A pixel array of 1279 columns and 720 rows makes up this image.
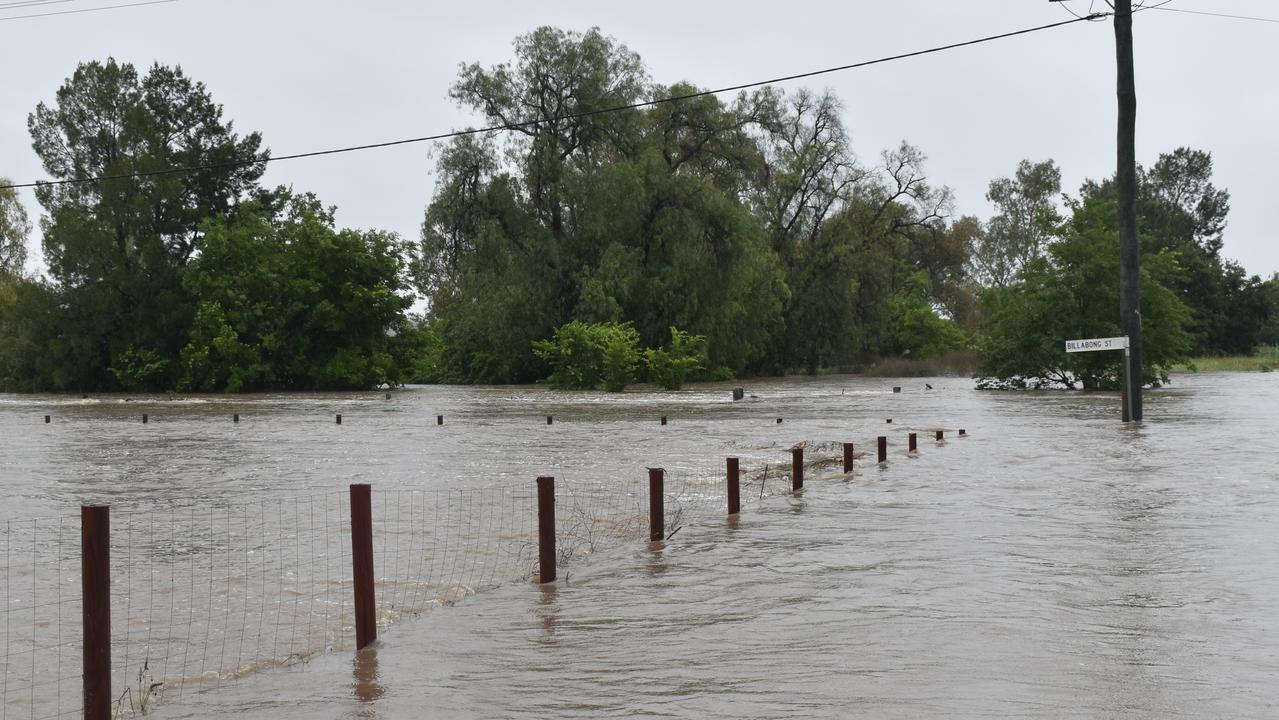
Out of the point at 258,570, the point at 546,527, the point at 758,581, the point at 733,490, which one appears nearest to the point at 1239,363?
the point at 733,490

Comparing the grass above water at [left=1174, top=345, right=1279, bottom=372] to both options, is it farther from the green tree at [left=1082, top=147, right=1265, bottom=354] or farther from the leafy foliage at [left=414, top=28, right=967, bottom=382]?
the leafy foliage at [left=414, top=28, right=967, bottom=382]

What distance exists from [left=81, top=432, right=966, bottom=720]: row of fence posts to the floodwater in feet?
0.99

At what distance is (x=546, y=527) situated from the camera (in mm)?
9688

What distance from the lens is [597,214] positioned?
56.5m

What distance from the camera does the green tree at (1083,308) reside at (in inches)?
1705

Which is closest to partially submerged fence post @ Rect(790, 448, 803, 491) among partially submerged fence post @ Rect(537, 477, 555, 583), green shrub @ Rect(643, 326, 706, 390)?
partially submerged fence post @ Rect(537, 477, 555, 583)

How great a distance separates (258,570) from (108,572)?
5004 mm

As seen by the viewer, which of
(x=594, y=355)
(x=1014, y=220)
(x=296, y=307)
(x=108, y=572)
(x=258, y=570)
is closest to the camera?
(x=108, y=572)

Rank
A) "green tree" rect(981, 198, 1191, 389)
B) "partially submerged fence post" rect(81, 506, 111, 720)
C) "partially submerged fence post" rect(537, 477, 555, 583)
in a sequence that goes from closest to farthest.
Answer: "partially submerged fence post" rect(81, 506, 111, 720)
"partially submerged fence post" rect(537, 477, 555, 583)
"green tree" rect(981, 198, 1191, 389)

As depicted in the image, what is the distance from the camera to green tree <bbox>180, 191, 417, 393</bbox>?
58.6 m


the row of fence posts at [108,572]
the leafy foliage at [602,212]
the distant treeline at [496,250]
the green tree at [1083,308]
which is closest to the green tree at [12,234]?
the distant treeline at [496,250]

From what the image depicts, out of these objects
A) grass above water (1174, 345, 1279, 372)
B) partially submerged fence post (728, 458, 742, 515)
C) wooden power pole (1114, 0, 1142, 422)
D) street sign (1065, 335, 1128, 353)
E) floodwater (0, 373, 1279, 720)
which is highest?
wooden power pole (1114, 0, 1142, 422)

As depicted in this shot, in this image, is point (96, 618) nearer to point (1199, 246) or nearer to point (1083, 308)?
point (1083, 308)


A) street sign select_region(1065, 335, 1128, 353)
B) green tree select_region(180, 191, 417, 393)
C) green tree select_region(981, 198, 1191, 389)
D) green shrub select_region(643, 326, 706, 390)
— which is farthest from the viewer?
green tree select_region(180, 191, 417, 393)
